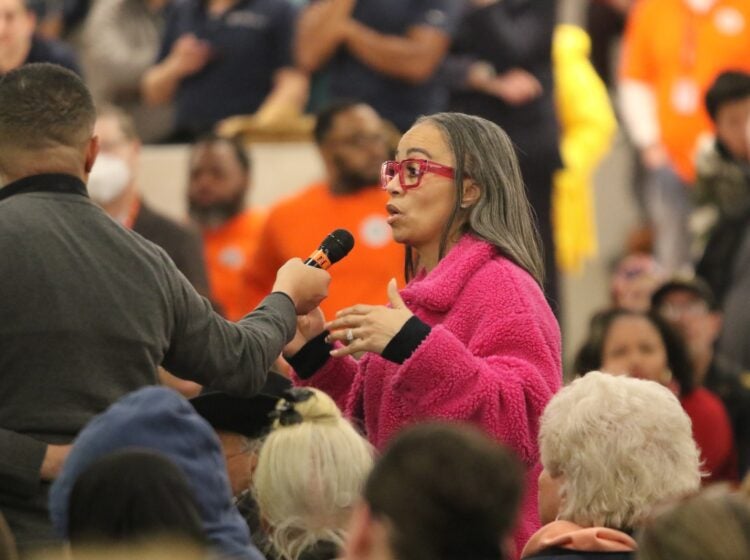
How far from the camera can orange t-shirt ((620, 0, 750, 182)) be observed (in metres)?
10.0

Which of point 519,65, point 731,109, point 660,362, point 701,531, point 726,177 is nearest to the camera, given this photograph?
point 701,531

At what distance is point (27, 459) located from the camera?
412 centimetres

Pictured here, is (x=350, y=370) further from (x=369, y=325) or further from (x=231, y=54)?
(x=231, y=54)

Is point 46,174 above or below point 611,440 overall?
above

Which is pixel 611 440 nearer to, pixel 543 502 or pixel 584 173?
pixel 543 502

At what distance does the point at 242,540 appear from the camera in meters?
3.59

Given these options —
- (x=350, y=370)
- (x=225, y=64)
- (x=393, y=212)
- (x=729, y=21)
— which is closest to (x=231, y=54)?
(x=225, y=64)

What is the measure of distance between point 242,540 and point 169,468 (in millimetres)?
378

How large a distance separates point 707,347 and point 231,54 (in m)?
2.96

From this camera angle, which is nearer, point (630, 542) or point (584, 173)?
point (630, 542)

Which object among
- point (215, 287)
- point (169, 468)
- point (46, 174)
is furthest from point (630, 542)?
point (215, 287)

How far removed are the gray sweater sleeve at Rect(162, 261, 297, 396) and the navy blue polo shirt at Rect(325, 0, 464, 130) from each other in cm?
487

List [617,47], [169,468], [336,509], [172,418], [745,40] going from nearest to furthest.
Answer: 1. [169,468]
2. [172,418]
3. [336,509]
4. [745,40]
5. [617,47]

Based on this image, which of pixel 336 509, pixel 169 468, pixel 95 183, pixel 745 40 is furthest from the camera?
pixel 745 40
